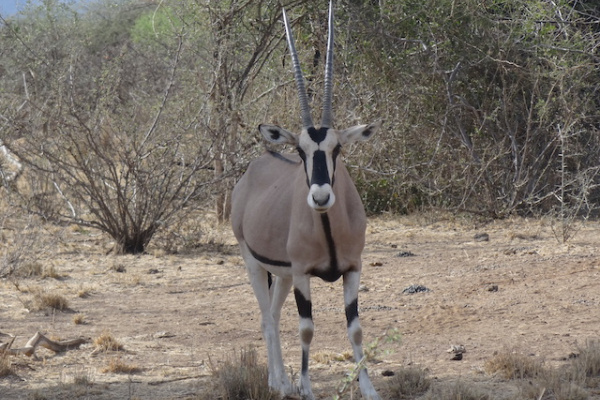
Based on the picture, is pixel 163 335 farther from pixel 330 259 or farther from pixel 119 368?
pixel 330 259

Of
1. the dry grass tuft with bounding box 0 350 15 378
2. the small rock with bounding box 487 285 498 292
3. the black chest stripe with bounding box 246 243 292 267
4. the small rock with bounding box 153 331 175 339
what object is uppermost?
the black chest stripe with bounding box 246 243 292 267

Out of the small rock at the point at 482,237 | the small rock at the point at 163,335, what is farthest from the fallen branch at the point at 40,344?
the small rock at the point at 482,237

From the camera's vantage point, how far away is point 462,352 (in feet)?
19.1

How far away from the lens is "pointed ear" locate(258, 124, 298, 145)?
5.01 meters

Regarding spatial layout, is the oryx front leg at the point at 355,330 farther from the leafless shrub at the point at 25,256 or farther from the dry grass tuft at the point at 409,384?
the leafless shrub at the point at 25,256

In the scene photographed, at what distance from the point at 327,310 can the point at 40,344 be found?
7.77 feet

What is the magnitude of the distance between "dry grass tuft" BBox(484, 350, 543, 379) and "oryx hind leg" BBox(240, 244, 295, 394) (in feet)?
3.90

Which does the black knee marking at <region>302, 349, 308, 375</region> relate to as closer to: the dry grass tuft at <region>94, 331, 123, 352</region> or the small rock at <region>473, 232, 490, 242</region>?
the dry grass tuft at <region>94, 331, 123, 352</region>

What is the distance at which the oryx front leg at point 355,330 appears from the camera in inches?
186

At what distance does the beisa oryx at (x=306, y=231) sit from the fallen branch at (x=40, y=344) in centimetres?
155

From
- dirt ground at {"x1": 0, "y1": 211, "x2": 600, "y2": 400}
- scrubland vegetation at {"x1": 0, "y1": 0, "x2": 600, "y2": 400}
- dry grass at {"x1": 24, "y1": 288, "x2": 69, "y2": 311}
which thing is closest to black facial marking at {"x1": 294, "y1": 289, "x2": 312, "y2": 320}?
dirt ground at {"x1": 0, "y1": 211, "x2": 600, "y2": 400}

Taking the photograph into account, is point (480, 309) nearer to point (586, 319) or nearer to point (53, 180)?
point (586, 319)

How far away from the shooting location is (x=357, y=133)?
503 cm

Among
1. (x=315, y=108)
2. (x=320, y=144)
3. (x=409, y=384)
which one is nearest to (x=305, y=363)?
(x=409, y=384)
